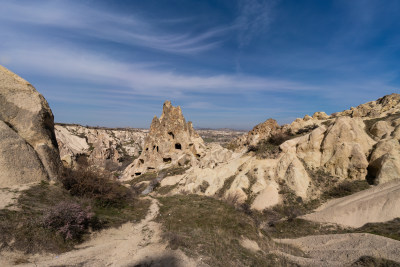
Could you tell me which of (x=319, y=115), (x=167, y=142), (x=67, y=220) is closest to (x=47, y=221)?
(x=67, y=220)

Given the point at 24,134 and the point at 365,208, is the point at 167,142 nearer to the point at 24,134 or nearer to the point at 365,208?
the point at 24,134

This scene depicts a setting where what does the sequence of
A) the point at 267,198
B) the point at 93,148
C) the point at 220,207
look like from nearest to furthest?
the point at 220,207
the point at 267,198
the point at 93,148

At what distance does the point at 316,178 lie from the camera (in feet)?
66.6

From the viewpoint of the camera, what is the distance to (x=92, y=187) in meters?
13.7

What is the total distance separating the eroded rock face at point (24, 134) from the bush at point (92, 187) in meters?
1.12

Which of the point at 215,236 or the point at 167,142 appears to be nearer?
the point at 215,236

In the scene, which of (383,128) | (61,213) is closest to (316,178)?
(383,128)

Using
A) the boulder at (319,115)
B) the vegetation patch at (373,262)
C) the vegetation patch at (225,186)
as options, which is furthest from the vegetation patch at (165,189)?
the boulder at (319,115)

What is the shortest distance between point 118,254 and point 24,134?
10.9 m

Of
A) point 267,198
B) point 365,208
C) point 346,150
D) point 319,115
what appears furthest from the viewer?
point 319,115

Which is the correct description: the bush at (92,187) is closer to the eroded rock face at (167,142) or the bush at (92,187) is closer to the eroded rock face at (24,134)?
the eroded rock face at (24,134)

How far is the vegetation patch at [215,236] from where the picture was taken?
8.59m

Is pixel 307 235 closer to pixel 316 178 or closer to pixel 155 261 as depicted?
pixel 316 178

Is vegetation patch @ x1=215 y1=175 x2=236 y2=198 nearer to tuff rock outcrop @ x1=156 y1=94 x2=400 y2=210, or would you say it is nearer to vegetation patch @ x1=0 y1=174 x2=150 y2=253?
tuff rock outcrop @ x1=156 y1=94 x2=400 y2=210
